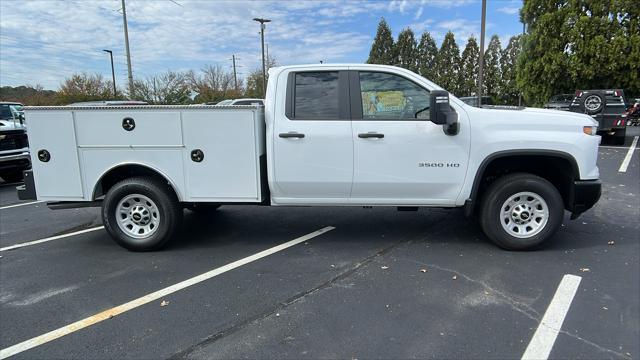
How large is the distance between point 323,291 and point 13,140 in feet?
Result: 31.4

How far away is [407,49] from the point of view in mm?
50156

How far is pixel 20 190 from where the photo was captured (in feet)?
16.8

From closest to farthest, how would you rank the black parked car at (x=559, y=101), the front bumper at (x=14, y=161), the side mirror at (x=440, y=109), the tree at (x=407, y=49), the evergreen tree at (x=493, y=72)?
1. the side mirror at (x=440, y=109)
2. the front bumper at (x=14, y=161)
3. the black parked car at (x=559, y=101)
4. the evergreen tree at (x=493, y=72)
5. the tree at (x=407, y=49)

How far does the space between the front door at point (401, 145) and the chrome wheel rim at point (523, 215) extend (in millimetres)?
606

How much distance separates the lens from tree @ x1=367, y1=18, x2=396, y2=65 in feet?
167

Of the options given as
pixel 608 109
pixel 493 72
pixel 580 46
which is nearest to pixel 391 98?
pixel 608 109

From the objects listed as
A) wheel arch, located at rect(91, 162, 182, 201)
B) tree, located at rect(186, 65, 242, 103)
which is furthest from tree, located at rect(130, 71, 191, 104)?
wheel arch, located at rect(91, 162, 182, 201)

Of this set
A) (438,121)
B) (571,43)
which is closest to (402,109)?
(438,121)

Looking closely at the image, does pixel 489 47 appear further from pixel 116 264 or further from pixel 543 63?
pixel 116 264

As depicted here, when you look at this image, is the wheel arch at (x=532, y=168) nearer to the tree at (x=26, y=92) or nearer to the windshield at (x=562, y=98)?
the windshield at (x=562, y=98)

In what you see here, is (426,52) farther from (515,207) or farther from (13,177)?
(515,207)

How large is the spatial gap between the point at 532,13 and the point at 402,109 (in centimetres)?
1984

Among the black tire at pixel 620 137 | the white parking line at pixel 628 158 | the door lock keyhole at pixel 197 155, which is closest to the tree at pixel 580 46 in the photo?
the white parking line at pixel 628 158

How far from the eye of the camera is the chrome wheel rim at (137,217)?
506cm
